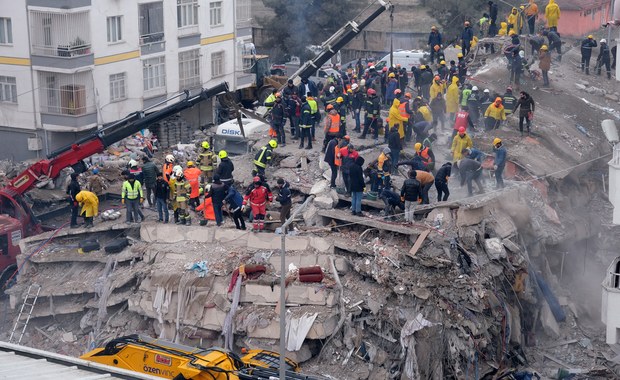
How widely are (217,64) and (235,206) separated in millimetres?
23163

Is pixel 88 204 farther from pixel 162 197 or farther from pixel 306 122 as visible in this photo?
pixel 306 122

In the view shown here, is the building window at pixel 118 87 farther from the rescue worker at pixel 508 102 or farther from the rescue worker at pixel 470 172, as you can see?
the rescue worker at pixel 470 172

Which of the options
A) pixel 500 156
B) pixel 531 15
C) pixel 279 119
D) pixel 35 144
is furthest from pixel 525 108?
pixel 35 144

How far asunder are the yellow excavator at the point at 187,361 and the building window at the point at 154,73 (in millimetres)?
23709

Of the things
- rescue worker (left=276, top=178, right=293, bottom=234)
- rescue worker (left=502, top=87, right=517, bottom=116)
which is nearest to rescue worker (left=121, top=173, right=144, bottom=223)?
rescue worker (left=276, top=178, right=293, bottom=234)

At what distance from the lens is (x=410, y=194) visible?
26.9 meters

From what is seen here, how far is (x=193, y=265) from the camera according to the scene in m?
26.4

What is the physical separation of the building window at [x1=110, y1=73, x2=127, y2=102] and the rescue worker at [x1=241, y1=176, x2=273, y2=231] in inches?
657

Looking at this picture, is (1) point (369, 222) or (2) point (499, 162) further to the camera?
(2) point (499, 162)

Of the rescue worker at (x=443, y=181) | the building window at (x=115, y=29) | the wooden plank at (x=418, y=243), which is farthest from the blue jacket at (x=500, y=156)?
the building window at (x=115, y=29)

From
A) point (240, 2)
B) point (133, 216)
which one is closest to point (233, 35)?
point (240, 2)

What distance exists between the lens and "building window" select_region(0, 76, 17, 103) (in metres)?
41.9

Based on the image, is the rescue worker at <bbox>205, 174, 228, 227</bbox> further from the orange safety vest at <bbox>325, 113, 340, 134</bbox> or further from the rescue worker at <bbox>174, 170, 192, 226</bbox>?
the orange safety vest at <bbox>325, 113, 340, 134</bbox>

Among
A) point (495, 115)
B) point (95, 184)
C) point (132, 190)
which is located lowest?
point (95, 184)
